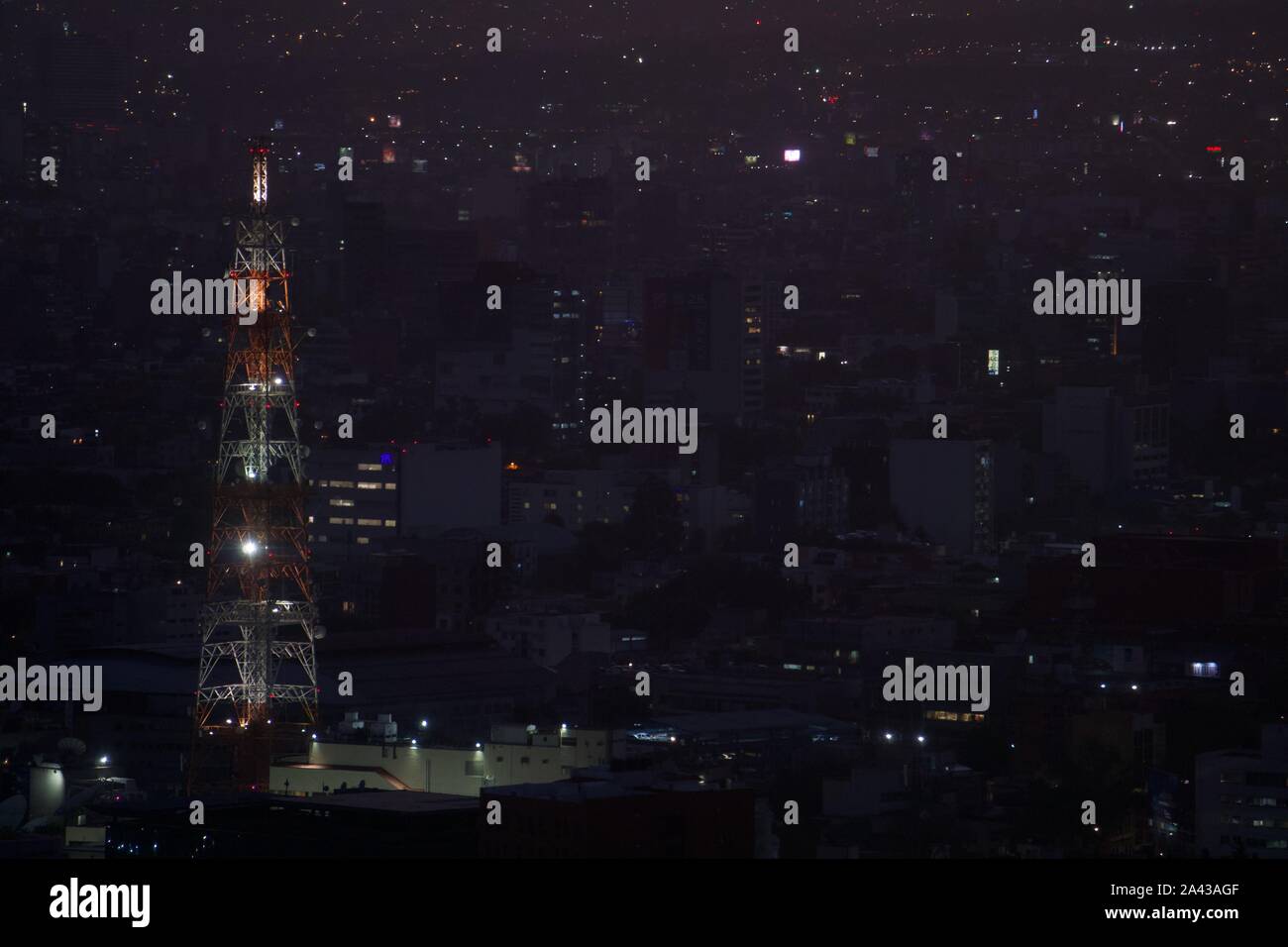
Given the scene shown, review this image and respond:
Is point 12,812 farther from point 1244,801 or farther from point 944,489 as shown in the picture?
point 944,489

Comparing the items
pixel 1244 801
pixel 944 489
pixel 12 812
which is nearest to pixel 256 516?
pixel 12 812

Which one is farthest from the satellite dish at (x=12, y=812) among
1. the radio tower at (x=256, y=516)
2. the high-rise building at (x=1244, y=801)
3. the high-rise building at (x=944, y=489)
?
the high-rise building at (x=944, y=489)

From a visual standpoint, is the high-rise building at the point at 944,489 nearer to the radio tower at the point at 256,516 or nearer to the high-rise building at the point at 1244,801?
the high-rise building at the point at 1244,801

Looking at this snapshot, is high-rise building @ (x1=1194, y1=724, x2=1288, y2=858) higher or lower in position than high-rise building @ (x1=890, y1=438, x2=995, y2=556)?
lower

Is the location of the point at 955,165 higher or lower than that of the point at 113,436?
higher

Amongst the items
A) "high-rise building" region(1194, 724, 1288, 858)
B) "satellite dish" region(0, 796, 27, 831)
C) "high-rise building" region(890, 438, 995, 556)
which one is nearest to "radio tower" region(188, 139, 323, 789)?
"satellite dish" region(0, 796, 27, 831)

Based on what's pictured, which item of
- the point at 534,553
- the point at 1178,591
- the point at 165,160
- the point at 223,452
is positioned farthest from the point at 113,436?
the point at 223,452

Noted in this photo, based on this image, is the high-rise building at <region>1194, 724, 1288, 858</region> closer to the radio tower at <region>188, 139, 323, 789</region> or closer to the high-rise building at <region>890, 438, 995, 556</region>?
the radio tower at <region>188, 139, 323, 789</region>

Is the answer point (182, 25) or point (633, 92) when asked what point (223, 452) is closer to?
point (182, 25)
